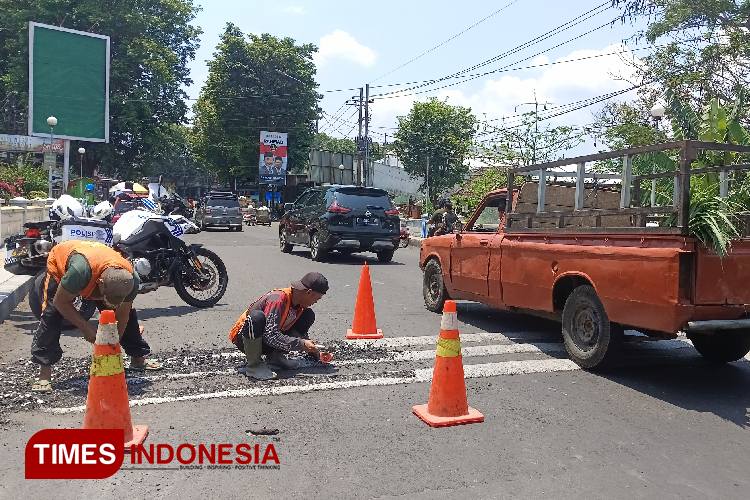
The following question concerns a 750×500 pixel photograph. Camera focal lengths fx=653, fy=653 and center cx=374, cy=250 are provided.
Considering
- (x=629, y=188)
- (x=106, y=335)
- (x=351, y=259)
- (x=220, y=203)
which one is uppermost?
(x=220, y=203)

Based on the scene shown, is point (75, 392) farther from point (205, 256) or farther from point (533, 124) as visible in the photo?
point (533, 124)

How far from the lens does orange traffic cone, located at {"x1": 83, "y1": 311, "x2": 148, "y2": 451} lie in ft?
12.7

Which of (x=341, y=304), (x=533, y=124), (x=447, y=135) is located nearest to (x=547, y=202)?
(x=341, y=304)

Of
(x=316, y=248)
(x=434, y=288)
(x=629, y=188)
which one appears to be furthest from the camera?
(x=316, y=248)

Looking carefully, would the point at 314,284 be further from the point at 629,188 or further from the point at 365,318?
the point at 629,188

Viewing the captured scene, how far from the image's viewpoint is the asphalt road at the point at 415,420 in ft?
11.7

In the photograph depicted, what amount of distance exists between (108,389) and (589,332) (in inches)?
165

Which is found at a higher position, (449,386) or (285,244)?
(285,244)

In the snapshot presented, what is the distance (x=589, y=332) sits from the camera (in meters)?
6.06

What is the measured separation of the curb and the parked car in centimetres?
2159

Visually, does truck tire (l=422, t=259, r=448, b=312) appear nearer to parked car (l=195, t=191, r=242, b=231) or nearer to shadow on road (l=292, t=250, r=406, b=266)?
shadow on road (l=292, t=250, r=406, b=266)

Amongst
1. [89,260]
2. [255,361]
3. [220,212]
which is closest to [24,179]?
[220,212]

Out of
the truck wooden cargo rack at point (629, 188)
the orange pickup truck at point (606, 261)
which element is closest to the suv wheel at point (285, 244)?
the orange pickup truck at point (606, 261)

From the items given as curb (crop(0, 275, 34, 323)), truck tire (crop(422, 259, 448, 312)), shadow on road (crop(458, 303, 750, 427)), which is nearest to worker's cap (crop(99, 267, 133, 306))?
curb (crop(0, 275, 34, 323))
